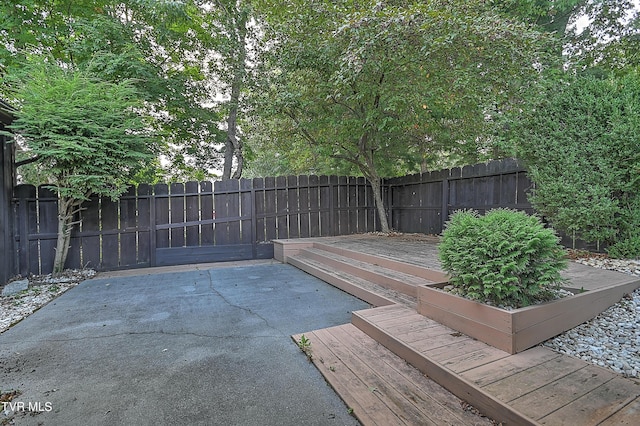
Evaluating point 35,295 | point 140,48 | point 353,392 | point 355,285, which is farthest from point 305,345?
point 140,48

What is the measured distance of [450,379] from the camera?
170 centimetres

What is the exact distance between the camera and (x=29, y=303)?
3.75m

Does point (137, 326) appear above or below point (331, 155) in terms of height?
below

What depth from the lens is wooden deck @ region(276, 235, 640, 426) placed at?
1.43m

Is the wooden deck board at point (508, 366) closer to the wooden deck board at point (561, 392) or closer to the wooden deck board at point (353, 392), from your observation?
the wooden deck board at point (561, 392)

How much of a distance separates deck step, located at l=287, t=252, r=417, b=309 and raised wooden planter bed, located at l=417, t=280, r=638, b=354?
42cm

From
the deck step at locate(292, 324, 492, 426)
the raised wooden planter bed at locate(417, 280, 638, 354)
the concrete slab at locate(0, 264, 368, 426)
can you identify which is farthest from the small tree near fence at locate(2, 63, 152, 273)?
the raised wooden planter bed at locate(417, 280, 638, 354)

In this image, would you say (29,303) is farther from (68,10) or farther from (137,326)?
(68,10)

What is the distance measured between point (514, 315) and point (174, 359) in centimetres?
236

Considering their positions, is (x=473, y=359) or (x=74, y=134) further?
(x=74, y=134)

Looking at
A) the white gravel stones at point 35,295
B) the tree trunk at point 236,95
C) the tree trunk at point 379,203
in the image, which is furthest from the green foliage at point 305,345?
the tree trunk at point 236,95

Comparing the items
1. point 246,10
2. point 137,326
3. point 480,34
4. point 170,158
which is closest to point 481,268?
point 137,326

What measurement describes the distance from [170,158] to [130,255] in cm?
442

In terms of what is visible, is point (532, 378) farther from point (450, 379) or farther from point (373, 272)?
point (373, 272)
